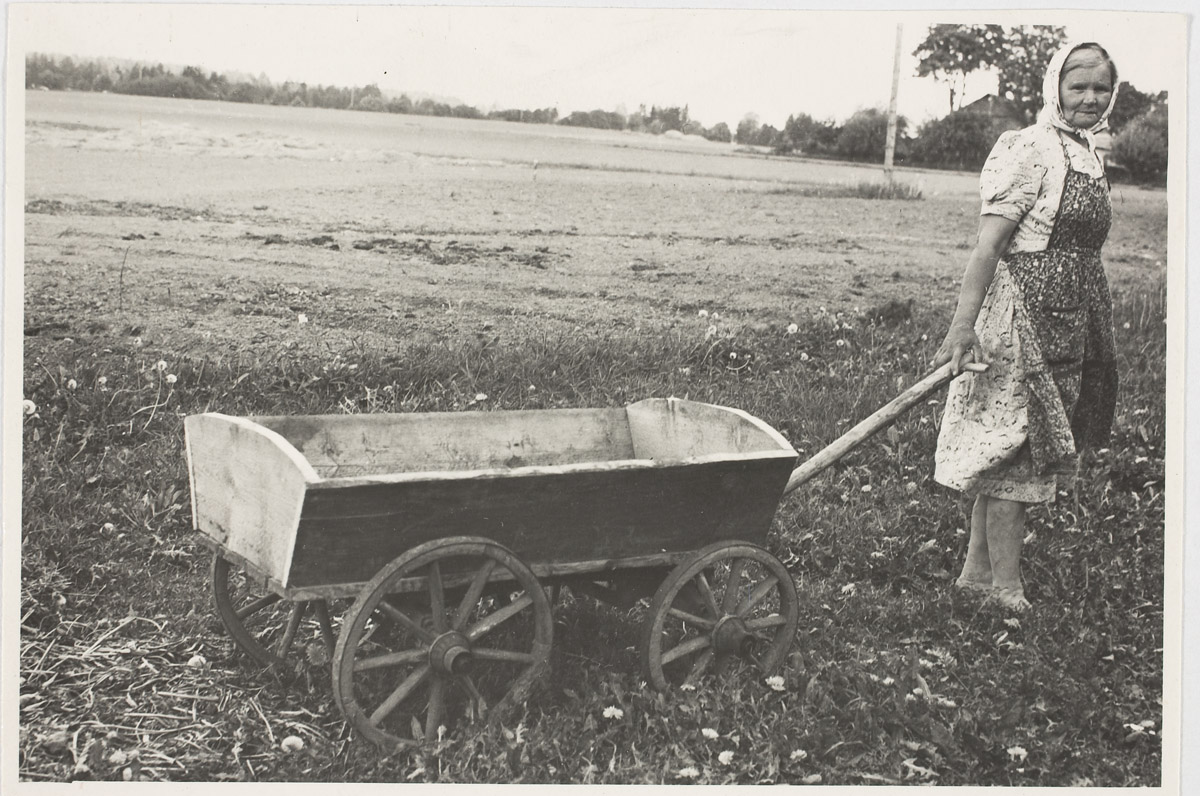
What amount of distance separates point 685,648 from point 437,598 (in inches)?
31.4

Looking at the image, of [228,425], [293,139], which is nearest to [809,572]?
[228,425]

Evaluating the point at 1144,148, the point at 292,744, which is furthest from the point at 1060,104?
the point at 292,744

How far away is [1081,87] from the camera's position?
12.0 ft

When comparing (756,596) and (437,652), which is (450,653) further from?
(756,596)

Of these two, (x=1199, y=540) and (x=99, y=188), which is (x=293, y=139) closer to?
(x=99, y=188)

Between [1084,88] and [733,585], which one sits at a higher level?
[1084,88]

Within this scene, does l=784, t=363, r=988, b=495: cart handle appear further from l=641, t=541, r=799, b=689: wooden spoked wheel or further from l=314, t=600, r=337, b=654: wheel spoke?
l=314, t=600, r=337, b=654: wheel spoke

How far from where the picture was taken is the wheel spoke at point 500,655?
3119 millimetres

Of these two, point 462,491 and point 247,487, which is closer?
point 462,491

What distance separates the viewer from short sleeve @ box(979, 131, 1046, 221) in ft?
12.1

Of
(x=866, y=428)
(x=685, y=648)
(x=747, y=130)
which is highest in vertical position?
(x=747, y=130)

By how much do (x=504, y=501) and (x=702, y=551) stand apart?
0.64 meters

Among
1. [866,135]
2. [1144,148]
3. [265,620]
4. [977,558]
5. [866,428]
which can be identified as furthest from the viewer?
[866,135]

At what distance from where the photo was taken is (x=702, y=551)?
10.9ft
